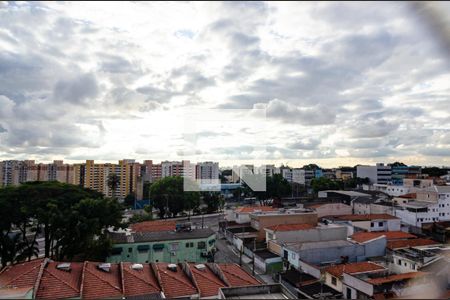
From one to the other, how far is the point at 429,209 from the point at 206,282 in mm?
11291

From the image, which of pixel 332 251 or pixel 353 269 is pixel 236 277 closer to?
pixel 353 269

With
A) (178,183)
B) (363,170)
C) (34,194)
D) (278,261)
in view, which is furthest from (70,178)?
(363,170)

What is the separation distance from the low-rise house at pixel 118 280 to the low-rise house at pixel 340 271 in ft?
7.11

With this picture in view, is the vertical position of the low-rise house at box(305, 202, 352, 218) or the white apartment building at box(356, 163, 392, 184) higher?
the white apartment building at box(356, 163, 392, 184)

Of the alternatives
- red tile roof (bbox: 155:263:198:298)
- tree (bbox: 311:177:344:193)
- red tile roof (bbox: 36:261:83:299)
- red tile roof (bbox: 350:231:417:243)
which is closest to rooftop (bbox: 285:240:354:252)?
red tile roof (bbox: 350:231:417:243)

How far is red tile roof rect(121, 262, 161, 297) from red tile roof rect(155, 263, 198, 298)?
0.39 ft

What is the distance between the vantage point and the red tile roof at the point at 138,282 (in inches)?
187

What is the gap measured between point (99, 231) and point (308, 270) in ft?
16.6

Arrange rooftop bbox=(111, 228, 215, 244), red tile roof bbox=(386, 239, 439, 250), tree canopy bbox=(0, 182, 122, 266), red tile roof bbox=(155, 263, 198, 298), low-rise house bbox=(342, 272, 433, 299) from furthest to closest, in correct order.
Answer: red tile roof bbox=(386, 239, 439, 250), rooftop bbox=(111, 228, 215, 244), tree canopy bbox=(0, 182, 122, 266), low-rise house bbox=(342, 272, 433, 299), red tile roof bbox=(155, 263, 198, 298)

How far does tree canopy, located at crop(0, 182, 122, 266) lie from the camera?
24.8 feet

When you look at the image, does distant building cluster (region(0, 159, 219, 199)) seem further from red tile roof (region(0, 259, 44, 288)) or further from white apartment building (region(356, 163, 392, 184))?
red tile roof (region(0, 259, 44, 288))

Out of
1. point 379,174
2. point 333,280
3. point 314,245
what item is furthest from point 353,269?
point 379,174

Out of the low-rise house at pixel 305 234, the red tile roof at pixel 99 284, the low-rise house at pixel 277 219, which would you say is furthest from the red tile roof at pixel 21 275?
the low-rise house at pixel 277 219

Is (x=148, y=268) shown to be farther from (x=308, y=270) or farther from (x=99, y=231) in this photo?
(x=308, y=270)
